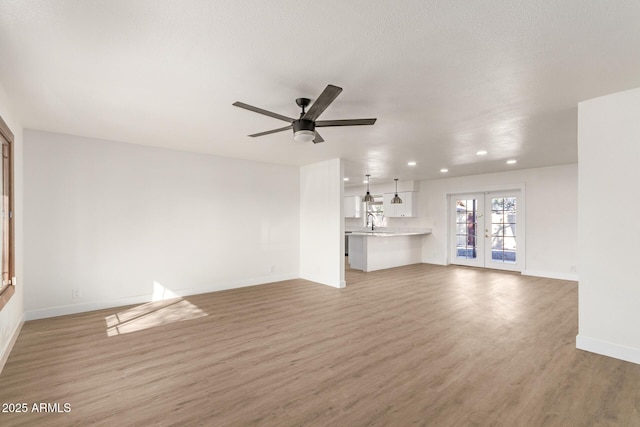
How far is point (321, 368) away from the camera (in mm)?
2740

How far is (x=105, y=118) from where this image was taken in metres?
3.59

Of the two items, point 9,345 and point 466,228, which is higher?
point 466,228

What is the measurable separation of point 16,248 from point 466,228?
8.96 metres

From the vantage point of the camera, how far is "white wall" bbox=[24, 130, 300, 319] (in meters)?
4.16

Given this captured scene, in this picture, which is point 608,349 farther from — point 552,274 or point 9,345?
point 9,345

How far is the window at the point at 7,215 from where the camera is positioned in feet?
10.5

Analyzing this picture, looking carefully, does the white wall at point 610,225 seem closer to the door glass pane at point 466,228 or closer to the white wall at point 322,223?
the white wall at point 322,223

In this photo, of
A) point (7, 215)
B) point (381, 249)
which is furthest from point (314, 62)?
point (381, 249)

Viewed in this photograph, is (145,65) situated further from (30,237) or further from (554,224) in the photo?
(554,224)

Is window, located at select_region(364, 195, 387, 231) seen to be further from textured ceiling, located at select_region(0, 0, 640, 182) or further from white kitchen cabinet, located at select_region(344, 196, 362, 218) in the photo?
textured ceiling, located at select_region(0, 0, 640, 182)

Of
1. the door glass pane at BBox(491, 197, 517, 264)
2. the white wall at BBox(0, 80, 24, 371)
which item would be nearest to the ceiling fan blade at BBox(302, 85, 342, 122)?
the white wall at BBox(0, 80, 24, 371)

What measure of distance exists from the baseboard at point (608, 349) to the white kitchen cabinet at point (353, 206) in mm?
7882

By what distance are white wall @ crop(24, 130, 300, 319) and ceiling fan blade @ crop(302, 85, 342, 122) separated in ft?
11.5

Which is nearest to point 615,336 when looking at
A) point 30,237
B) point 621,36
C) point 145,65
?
point 621,36
